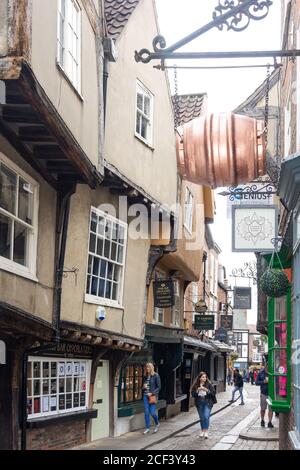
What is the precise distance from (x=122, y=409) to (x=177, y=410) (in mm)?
7261

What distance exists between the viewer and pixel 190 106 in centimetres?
2052

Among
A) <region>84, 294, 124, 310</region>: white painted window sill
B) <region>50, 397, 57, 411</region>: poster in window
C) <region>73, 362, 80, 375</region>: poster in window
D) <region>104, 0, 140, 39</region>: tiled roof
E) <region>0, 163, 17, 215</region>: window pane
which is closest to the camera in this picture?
<region>0, 163, 17, 215</region>: window pane

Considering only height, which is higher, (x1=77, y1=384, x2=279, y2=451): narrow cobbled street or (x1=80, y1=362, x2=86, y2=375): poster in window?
(x1=80, y1=362, x2=86, y2=375): poster in window

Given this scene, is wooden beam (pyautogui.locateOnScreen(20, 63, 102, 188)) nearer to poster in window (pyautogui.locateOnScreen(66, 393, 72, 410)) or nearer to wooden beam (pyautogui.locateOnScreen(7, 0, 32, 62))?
wooden beam (pyautogui.locateOnScreen(7, 0, 32, 62))

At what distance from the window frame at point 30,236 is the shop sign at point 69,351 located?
2.19 m

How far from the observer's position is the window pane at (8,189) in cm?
921

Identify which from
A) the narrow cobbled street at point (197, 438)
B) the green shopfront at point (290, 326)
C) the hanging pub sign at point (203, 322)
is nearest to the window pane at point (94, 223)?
the green shopfront at point (290, 326)

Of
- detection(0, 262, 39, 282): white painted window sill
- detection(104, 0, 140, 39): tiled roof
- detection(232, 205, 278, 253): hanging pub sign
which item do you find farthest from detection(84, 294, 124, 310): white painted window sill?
detection(104, 0, 140, 39): tiled roof

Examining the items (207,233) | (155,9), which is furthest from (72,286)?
(207,233)

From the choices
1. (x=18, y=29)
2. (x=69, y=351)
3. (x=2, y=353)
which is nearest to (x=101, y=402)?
(x=69, y=351)

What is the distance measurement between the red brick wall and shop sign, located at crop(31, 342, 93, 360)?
3.55ft

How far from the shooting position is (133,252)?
15.0 m

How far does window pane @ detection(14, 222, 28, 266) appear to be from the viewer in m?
9.81

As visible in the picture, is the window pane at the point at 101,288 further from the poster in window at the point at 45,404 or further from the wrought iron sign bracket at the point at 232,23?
the wrought iron sign bracket at the point at 232,23
